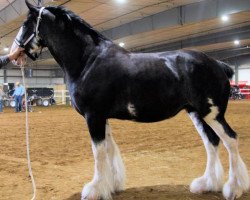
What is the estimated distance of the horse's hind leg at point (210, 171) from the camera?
4.50 metres

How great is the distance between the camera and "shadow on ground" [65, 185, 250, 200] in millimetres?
4316

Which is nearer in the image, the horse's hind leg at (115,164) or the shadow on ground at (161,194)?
the shadow on ground at (161,194)

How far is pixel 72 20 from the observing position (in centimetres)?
438

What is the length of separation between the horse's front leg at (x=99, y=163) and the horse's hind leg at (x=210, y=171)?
1.13 metres

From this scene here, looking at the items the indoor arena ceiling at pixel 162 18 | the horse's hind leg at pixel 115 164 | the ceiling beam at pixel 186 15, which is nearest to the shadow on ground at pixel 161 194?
the horse's hind leg at pixel 115 164

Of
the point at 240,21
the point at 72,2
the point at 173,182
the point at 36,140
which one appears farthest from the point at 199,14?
the point at 173,182

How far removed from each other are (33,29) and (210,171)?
2.83 meters

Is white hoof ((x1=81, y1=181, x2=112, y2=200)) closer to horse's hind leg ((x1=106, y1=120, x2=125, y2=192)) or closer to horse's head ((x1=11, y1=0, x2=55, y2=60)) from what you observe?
horse's hind leg ((x1=106, y1=120, x2=125, y2=192))

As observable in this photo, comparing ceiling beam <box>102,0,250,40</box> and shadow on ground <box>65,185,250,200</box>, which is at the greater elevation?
ceiling beam <box>102,0,250,40</box>

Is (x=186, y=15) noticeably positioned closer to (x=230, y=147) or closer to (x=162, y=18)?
(x=162, y=18)

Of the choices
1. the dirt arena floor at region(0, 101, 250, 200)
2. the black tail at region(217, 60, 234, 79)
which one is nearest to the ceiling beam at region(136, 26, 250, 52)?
the dirt arena floor at region(0, 101, 250, 200)

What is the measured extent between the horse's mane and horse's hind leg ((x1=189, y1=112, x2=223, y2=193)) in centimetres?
169

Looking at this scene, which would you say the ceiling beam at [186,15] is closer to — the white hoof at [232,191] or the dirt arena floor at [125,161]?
the dirt arena floor at [125,161]

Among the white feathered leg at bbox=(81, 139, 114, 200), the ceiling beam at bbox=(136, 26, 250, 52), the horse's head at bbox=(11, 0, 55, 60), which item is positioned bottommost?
the white feathered leg at bbox=(81, 139, 114, 200)
